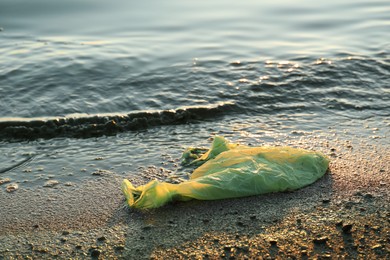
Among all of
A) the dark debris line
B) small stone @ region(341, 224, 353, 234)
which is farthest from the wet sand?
the dark debris line

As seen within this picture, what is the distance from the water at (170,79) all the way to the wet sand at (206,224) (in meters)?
0.51

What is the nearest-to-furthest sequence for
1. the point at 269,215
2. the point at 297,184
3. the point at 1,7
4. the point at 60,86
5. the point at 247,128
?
1. the point at 269,215
2. the point at 297,184
3. the point at 247,128
4. the point at 60,86
5. the point at 1,7

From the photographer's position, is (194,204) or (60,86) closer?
(194,204)

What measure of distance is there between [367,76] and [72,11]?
20.6ft

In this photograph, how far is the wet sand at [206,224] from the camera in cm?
330

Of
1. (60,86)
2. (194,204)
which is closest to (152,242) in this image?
(194,204)

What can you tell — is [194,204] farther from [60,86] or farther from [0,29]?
[0,29]

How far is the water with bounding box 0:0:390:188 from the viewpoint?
5.42 m

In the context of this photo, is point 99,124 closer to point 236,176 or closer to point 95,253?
point 236,176

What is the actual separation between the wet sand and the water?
506mm

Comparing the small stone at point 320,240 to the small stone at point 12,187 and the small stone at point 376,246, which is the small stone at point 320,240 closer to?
the small stone at point 376,246

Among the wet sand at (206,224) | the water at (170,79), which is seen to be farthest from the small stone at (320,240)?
the water at (170,79)

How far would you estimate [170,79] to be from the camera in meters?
7.50

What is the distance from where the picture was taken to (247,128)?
228 inches
